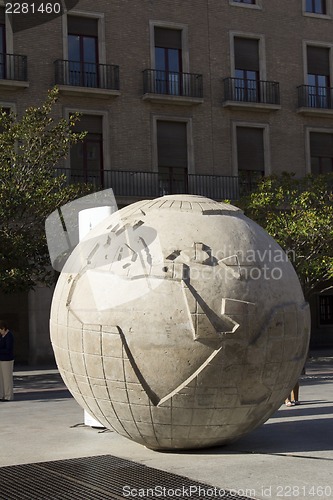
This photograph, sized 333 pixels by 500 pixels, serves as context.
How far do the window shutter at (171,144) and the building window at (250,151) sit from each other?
6.98 ft

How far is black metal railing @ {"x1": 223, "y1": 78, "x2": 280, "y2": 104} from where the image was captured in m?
28.5

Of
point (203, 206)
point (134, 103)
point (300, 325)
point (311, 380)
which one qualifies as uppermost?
point (134, 103)

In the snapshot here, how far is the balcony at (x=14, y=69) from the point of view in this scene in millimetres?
25266

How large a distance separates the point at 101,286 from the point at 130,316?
0.43 m

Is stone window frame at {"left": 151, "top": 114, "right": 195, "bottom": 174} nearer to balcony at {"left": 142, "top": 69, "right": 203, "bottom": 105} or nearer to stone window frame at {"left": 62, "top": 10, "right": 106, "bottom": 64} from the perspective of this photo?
balcony at {"left": 142, "top": 69, "right": 203, "bottom": 105}

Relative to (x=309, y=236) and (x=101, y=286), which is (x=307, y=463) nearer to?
(x=101, y=286)

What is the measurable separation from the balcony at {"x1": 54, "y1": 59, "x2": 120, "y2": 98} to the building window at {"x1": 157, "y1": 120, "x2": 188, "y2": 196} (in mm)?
2202

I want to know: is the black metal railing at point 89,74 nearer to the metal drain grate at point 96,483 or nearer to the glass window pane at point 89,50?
the glass window pane at point 89,50

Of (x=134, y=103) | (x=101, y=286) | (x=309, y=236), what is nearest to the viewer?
(x=101, y=286)

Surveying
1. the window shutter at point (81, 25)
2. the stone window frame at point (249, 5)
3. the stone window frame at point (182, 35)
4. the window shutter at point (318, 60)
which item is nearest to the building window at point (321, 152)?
the window shutter at point (318, 60)

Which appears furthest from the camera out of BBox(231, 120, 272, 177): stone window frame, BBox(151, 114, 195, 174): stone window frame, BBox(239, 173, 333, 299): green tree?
BBox(231, 120, 272, 177): stone window frame

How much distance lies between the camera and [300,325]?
785 centimetres

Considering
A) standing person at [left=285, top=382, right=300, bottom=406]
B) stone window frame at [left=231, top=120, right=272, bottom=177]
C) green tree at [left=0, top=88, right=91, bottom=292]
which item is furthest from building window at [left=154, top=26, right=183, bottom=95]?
standing person at [left=285, top=382, right=300, bottom=406]

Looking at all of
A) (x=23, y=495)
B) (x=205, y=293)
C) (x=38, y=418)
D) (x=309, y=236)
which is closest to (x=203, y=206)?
(x=205, y=293)
